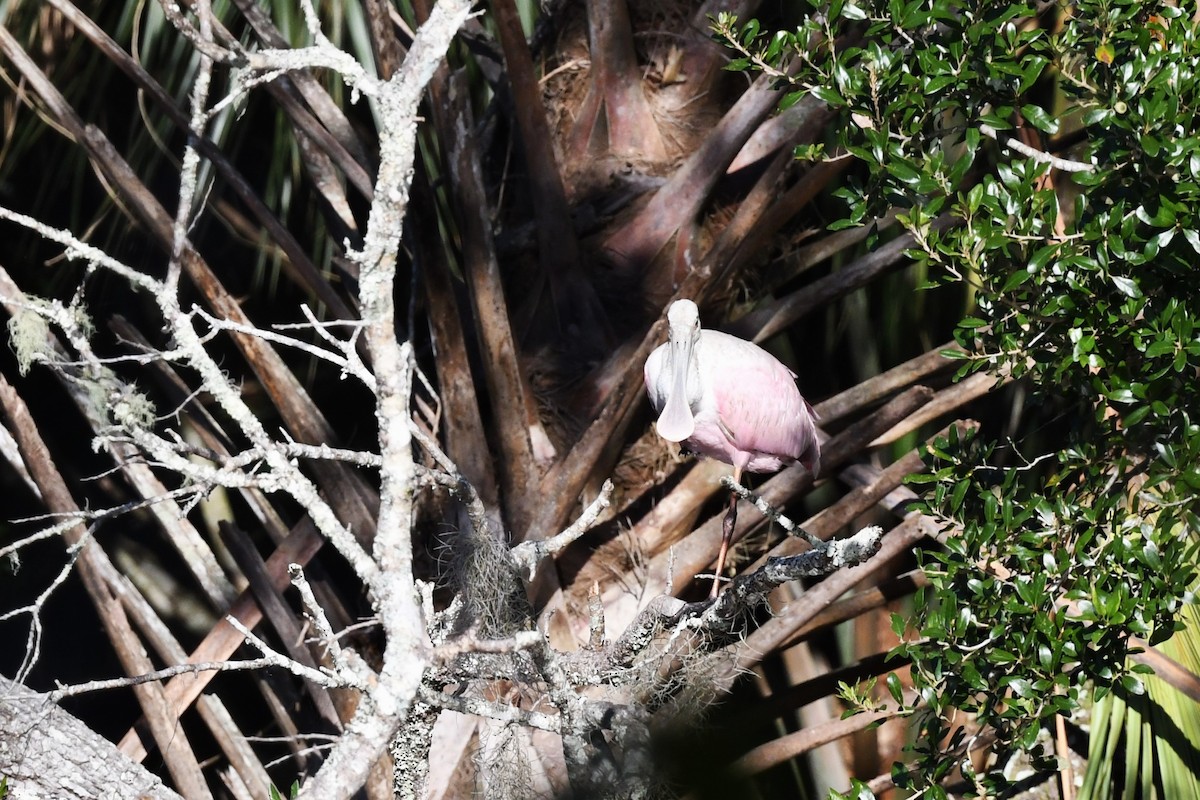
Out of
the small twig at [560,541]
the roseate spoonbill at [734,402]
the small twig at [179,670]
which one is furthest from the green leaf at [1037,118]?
the small twig at [179,670]

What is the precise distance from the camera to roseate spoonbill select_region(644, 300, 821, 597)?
3463mm

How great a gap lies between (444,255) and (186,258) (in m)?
0.79

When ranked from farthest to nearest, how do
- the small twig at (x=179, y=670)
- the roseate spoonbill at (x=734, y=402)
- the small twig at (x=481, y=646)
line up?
the roseate spoonbill at (x=734, y=402) < the small twig at (x=179, y=670) < the small twig at (x=481, y=646)

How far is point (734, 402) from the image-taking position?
357 centimetres

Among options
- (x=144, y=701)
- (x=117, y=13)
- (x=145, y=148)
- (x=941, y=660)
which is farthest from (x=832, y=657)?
(x=117, y=13)

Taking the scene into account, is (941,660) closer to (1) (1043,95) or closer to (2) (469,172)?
(2) (469,172)

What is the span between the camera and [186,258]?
3.50m


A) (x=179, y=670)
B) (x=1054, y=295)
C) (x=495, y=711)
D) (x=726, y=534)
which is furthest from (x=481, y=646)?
(x=726, y=534)

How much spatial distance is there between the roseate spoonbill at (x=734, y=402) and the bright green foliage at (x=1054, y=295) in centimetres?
86

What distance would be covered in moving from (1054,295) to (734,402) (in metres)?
1.33

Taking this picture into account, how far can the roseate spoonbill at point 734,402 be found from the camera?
3.46 meters

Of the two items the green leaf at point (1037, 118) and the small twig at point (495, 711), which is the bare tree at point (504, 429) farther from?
the green leaf at point (1037, 118)

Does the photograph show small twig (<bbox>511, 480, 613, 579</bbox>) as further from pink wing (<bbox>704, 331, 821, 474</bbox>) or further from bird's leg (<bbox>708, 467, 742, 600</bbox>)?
pink wing (<bbox>704, 331, 821, 474</bbox>)

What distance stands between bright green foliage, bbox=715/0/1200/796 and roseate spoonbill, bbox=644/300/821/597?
86 centimetres
